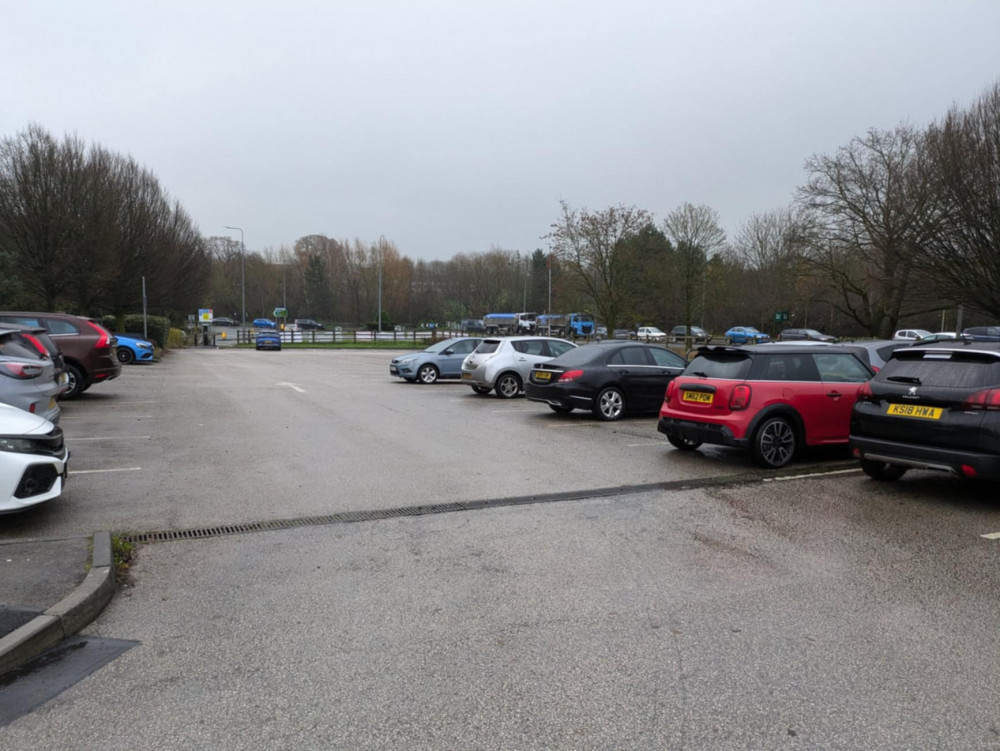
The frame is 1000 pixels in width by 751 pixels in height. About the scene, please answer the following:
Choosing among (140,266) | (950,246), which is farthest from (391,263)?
(950,246)

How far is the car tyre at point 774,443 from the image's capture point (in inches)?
318

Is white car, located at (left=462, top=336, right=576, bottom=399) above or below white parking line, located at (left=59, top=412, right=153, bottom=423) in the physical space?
above

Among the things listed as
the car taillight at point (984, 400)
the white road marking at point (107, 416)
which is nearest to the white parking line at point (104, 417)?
the white road marking at point (107, 416)

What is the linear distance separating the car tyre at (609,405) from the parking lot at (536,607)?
3775mm

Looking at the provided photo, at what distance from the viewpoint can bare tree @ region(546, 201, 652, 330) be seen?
3541cm

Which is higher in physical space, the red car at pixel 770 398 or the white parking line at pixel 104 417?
the red car at pixel 770 398

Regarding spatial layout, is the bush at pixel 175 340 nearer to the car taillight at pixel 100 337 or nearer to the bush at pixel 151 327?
the bush at pixel 151 327

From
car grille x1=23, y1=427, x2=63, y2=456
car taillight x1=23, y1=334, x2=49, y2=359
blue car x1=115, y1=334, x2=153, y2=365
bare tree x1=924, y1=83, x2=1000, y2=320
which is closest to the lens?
car grille x1=23, y1=427, x2=63, y2=456

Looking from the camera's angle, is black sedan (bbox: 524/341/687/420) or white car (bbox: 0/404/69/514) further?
black sedan (bbox: 524/341/687/420)

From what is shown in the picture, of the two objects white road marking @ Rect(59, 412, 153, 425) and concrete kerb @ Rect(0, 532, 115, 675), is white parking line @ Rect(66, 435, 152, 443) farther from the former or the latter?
concrete kerb @ Rect(0, 532, 115, 675)

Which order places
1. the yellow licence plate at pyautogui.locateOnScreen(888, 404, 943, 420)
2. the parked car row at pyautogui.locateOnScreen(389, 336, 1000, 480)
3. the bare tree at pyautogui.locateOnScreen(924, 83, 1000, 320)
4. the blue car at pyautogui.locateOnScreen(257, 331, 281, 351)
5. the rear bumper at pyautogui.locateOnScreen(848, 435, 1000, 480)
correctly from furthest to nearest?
1. the blue car at pyautogui.locateOnScreen(257, 331, 281, 351)
2. the bare tree at pyautogui.locateOnScreen(924, 83, 1000, 320)
3. the yellow licence plate at pyautogui.locateOnScreen(888, 404, 943, 420)
4. the parked car row at pyautogui.locateOnScreen(389, 336, 1000, 480)
5. the rear bumper at pyautogui.locateOnScreen(848, 435, 1000, 480)

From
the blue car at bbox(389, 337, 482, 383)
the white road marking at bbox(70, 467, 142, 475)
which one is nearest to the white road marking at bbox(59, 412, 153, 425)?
the white road marking at bbox(70, 467, 142, 475)

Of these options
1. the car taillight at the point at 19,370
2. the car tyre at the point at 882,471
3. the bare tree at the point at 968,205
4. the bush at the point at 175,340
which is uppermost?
the bare tree at the point at 968,205

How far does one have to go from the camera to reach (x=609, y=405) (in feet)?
41.2
